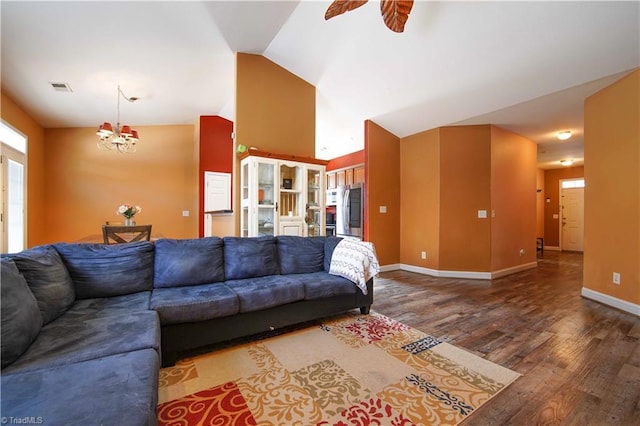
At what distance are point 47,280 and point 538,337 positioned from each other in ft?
12.3

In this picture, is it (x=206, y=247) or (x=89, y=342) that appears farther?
(x=206, y=247)

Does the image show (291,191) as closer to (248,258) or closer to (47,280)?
(248,258)

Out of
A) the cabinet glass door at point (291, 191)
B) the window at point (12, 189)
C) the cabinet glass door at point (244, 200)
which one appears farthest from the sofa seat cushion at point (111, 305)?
the window at point (12, 189)

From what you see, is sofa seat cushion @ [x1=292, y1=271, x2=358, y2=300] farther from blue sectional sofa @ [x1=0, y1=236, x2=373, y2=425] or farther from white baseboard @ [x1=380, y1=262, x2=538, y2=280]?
white baseboard @ [x1=380, y1=262, x2=538, y2=280]

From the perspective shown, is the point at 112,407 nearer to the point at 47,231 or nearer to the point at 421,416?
the point at 421,416

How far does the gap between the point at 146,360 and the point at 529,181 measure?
6398 millimetres

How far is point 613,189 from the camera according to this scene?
3.12 meters

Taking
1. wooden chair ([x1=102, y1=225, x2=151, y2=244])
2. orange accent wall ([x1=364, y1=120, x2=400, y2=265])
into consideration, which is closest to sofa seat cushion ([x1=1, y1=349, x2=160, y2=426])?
wooden chair ([x1=102, y1=225, x2=151, y2=244])

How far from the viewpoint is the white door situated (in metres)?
7.55

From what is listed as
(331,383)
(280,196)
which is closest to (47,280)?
(331,383)

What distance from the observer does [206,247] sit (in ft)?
8.32

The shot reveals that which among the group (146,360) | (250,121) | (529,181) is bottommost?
(146,360)

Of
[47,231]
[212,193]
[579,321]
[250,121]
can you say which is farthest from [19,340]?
[47,231]

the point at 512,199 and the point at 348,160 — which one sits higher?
the point at 348,160
